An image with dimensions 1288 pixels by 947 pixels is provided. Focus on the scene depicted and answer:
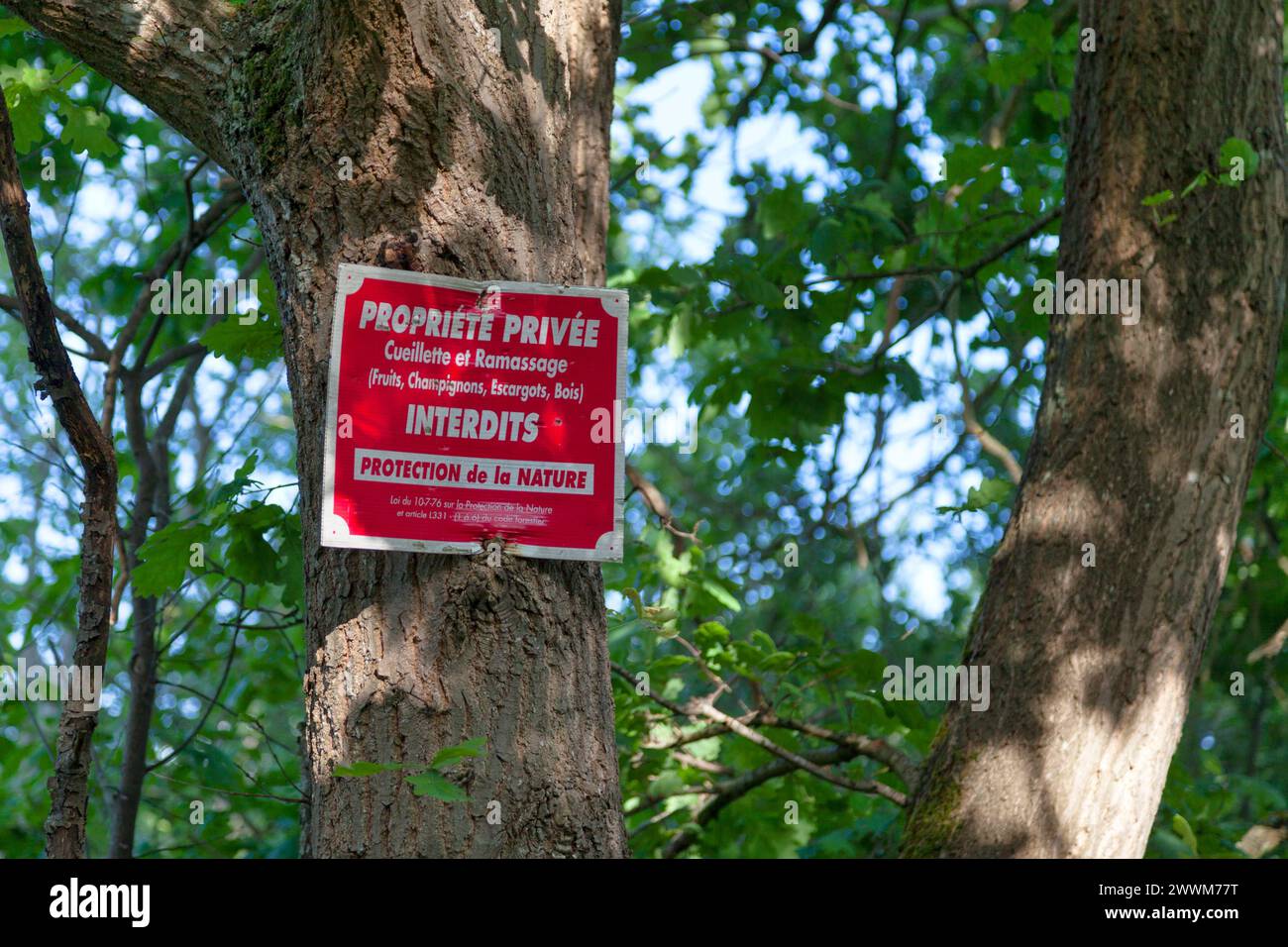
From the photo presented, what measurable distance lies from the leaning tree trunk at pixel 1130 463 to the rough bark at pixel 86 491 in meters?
1.89

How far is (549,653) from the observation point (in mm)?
1946

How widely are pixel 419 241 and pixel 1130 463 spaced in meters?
1.81

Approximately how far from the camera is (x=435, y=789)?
1.71 m

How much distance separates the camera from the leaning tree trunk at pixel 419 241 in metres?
1.86

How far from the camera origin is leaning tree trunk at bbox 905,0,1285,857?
2744mm

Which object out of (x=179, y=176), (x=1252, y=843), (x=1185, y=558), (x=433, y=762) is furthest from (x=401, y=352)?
(x=179, y=176)

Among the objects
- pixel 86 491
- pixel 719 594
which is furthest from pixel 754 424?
pixel 86 491

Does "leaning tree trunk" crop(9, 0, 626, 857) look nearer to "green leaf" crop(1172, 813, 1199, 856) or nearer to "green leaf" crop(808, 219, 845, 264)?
"green leaf" crop(1172, 813, 1199, 856)

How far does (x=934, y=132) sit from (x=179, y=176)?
470cm

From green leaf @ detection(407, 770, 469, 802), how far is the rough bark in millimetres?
1059

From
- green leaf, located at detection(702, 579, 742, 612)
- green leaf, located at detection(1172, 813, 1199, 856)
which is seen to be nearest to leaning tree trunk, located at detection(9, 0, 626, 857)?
green leaf, located at detection(1172, 813, 1199, 856)

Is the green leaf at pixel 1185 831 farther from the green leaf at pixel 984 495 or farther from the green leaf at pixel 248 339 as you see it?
the green leaf at pixel 248 339

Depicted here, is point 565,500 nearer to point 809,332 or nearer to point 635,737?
point 635,737

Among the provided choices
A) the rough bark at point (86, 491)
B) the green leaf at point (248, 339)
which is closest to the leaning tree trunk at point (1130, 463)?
the rough bark at point (86, 491)
